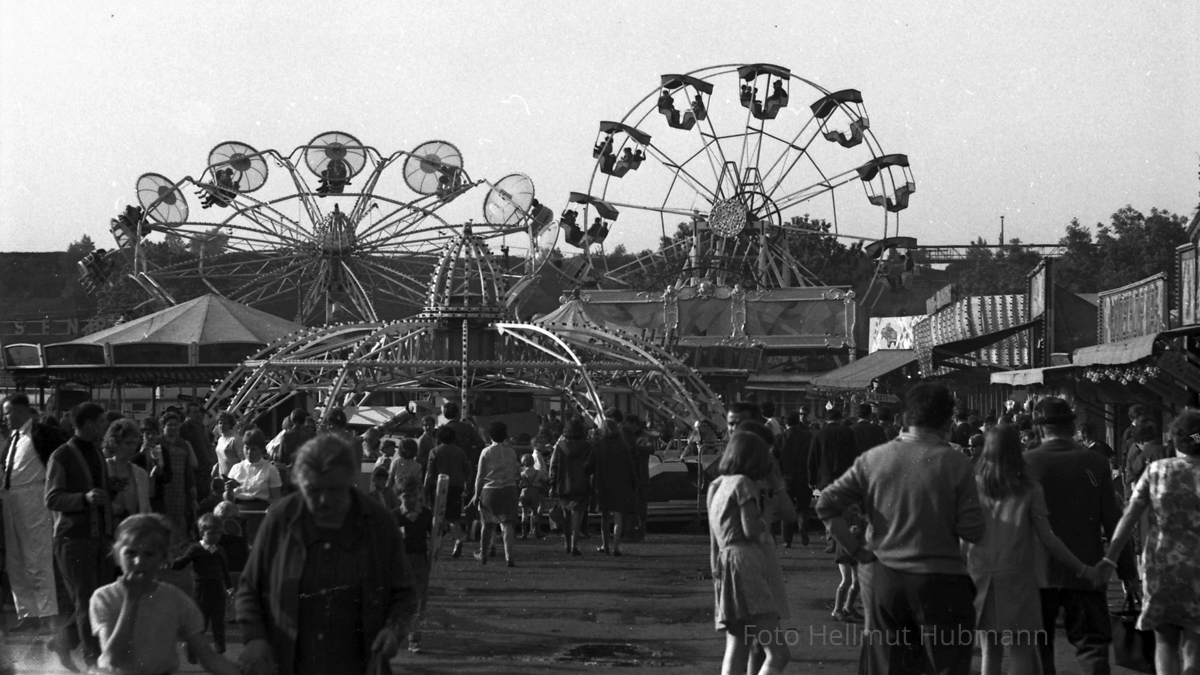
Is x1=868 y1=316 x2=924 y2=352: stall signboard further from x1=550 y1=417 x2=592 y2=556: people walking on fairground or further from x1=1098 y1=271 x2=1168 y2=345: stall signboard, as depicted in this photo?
x1=550 y1=417 x2=592 y2=556: people walking on fairground

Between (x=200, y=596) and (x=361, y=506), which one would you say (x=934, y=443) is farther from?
(x=200, y=596)

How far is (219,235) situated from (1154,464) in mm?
37764

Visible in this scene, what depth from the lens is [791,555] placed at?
15.9 m

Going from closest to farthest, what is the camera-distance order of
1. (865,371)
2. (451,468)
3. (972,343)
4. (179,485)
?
1. (179,485)
2. (451,468)
3. (972,343)
4. (865,371)


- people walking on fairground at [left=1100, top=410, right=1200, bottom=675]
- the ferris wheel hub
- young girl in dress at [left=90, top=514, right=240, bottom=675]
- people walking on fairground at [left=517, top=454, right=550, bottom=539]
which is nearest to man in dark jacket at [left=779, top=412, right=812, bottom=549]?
people walking on fairground at [left=517, top=454, right=550, bottom=539]

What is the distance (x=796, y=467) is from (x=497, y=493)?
3508 mm

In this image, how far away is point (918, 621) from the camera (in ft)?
19.8

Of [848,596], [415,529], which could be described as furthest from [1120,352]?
[415,529]

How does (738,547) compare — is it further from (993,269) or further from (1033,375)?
(993,269)

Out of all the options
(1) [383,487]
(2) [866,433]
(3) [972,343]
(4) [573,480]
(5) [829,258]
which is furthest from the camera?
(5) [829,258]

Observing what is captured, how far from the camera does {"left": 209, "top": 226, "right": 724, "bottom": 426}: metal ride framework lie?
25484mm

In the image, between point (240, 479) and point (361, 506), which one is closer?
point (361, 506)

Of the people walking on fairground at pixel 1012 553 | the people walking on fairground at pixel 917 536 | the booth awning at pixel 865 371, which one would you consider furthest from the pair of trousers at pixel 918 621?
the booth awning at pixel 865 371

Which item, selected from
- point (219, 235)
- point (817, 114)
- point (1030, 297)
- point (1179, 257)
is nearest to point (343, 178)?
point (219, 235)
